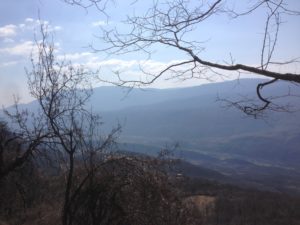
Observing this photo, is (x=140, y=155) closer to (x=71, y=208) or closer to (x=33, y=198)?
(x=71, y=208)

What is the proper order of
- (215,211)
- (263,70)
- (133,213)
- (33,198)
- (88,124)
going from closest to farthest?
(263,70)
(133,213)
(88,124)
(33,198)
(215,211)

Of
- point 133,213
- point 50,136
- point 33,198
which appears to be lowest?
point 33,198

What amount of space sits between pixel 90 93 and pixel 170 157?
7.57ft

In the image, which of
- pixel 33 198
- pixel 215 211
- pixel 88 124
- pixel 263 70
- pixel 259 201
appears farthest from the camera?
pixel 259 201

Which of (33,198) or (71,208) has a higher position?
(71,208)

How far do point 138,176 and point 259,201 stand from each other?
56729mm

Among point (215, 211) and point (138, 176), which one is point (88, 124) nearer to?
point (138, 176)

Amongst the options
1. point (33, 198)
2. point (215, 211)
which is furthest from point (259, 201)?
point (33, 198)

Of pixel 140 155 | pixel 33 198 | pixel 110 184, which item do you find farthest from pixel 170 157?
pixel 33 198

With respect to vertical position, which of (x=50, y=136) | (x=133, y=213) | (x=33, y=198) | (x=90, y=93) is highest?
(x=90, y=93)

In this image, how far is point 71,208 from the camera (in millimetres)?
10375

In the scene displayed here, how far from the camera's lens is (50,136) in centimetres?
1134

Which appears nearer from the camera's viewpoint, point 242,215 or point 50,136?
point 50,136

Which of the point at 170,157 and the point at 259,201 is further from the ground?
the point at 170,157
